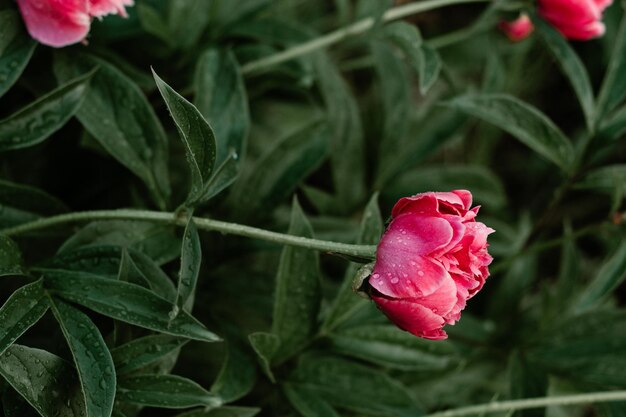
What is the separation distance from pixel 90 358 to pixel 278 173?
0.41 metres

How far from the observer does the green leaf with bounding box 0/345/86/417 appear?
2.35 feet

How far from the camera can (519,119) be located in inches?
41.1

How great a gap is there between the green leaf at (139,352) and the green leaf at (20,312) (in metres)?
0.08

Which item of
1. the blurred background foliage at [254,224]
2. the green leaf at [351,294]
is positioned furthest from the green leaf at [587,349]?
the green leaf at [351,294]

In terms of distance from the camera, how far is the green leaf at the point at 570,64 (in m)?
1.06

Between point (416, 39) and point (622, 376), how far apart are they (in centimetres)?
55

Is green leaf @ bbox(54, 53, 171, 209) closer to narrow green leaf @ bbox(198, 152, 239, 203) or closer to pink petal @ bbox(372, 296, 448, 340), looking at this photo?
narrow green leaf @ bbox(198, 152, 239, 203)

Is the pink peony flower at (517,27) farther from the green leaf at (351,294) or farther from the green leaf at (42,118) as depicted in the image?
the green leaf at (42,118)

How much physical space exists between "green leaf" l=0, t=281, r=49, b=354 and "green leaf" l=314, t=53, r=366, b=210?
21.6 inches

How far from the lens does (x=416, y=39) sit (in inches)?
39.8

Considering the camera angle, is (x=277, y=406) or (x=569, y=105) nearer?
(x=277, y=406)

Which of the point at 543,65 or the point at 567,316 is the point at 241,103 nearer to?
the point at 567,316

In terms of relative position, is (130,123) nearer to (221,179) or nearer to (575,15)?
(221,179)

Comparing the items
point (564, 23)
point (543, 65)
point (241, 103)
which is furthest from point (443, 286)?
point (543, 65)
